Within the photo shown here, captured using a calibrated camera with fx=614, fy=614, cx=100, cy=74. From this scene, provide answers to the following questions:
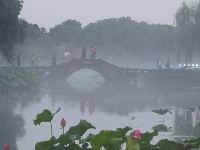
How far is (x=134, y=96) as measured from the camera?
4019cm

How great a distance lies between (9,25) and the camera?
33.9 meters

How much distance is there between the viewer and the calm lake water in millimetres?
17609

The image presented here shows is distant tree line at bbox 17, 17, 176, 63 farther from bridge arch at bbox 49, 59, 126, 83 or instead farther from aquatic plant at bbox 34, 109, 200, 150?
aquatic plant at bbox 34, 109, 200, 150

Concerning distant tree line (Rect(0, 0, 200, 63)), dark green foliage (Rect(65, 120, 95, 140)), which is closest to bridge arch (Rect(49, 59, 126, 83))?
distant tree line (Rect(0, 0, 200, 63))

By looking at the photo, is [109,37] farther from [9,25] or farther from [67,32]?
[9,25]

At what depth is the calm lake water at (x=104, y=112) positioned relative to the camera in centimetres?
1761

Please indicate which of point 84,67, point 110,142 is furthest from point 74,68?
point 110,142

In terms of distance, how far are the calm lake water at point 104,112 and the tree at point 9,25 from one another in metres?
3.22

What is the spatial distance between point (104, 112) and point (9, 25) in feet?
29.8

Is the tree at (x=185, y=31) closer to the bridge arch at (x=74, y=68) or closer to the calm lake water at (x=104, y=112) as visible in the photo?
the calm lake water at (x=104, y=112)

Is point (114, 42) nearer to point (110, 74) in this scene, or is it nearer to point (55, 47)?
point (55, 47)

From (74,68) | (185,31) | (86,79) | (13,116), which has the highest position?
(185,31)

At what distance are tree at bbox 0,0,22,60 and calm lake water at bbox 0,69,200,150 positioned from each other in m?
3.22

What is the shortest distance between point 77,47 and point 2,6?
5043 centimetres
